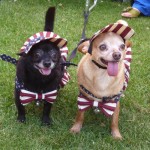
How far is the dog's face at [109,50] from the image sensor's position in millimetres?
2102

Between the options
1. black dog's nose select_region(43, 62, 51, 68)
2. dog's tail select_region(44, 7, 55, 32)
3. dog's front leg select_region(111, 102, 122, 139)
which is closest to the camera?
black dog's nose select_region(43, 62, 51, 68)

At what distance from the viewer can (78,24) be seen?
15.7 feet

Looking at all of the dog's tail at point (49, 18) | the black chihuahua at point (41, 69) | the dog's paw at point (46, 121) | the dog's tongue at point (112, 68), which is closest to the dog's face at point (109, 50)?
the dog's tongue at point (112, 68)

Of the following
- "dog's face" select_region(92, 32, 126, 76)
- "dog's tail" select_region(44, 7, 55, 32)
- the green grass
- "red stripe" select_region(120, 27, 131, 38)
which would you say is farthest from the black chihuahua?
"red stripe" select_region(120, 27, 131, 38)

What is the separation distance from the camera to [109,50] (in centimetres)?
211

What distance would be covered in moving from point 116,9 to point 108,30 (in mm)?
3789

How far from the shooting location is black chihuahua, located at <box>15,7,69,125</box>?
2.24 meters

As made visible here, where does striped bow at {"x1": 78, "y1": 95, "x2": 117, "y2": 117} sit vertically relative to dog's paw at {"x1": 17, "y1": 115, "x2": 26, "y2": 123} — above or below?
above

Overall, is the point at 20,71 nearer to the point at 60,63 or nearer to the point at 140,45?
the point at 60,63

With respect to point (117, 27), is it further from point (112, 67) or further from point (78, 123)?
point (78, 123)

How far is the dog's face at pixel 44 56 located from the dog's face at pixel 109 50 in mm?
264

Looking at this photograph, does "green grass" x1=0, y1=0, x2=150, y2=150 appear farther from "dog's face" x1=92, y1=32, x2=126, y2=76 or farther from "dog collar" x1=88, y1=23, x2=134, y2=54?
"dog collar" x1=88, y1=23, x2=134, y2=54

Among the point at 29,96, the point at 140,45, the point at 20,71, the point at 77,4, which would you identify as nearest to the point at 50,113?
the point at 29,96

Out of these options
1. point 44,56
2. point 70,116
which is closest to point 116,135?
point 70,116
